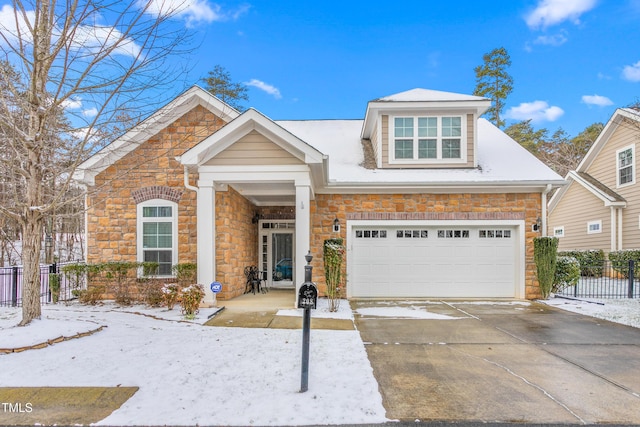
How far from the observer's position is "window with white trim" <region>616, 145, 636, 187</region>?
598 inches

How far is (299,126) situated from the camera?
46.2 ft

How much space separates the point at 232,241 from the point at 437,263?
552 cm

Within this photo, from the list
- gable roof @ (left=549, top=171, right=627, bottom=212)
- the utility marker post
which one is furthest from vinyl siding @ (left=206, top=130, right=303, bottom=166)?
gable roof @ (left=549, top=171, right=627, bottom=212)

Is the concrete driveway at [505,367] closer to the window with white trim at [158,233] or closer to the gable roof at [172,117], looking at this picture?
the window with white trim at [158,233]

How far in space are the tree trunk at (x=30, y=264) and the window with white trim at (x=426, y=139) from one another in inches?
337

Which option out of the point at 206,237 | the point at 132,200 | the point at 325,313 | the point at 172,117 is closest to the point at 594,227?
the point at 325,313

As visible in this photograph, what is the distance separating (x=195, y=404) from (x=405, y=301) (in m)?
7.28

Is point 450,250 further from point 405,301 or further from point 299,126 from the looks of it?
point 299,126

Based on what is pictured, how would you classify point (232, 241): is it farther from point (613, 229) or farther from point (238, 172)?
point (613, 229)

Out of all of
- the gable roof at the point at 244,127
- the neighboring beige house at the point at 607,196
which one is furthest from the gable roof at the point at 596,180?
the gable roof at the point at 244,127

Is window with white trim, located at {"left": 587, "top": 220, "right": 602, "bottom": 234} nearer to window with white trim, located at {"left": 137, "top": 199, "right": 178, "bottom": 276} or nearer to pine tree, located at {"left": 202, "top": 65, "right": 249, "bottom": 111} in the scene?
window with white trim, located at {"left": 137, "top": 199, "right": 178, "bottom": 276}

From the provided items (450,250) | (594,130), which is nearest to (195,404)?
(450,250)

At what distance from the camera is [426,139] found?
11.3 metres

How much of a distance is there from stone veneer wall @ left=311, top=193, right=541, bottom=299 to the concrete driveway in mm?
2818
